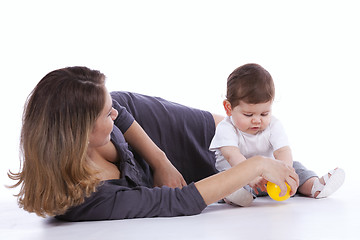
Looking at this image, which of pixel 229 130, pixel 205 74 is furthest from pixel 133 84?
pixel 229 130

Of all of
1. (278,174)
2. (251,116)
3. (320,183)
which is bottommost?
(320,183)

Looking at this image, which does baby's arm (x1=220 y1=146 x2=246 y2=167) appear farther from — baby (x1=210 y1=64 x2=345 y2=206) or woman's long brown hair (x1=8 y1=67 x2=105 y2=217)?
woman's long brown hair (x1=8 y1=67 x2=105 y2=217)

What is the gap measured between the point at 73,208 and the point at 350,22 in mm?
2782

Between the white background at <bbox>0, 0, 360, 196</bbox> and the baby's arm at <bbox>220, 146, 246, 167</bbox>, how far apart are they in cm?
144

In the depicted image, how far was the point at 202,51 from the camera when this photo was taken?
367 centimetres

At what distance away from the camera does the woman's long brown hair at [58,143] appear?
5.22 feet

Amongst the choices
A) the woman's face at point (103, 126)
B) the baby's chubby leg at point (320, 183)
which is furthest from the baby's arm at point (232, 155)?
the woman's face at point (103, 126)

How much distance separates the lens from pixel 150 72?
3.61 metres

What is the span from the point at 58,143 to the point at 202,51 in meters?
2.20

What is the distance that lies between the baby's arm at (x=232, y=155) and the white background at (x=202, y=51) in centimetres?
144

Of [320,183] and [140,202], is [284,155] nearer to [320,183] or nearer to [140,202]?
[320,183]

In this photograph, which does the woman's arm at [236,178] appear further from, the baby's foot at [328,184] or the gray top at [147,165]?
the baby's foot at [328,184]

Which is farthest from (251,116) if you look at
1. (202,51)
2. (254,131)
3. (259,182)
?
(202,51)

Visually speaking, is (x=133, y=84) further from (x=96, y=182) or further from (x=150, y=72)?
(x=96, y=182)
